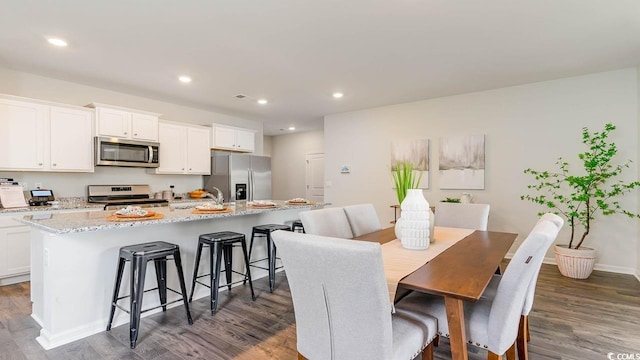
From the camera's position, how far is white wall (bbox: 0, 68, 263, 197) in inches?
150

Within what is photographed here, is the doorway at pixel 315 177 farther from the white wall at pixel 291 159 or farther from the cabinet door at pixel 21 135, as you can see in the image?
the cabinet door at pixel 21 135

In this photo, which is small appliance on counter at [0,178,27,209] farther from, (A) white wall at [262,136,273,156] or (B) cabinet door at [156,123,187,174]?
(A) white wall at [262,136,273,156]

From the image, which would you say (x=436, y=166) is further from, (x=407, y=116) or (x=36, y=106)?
(x=36, y=106)

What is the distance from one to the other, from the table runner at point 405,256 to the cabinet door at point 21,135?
4.19 metres

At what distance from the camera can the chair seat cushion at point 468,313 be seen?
58.4 inches

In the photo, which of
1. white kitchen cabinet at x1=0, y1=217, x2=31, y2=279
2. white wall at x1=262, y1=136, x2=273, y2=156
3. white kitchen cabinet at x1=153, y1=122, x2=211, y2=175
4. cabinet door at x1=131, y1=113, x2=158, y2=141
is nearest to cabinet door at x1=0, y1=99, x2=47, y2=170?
white kitchen cabinet at x1=0, y1=217, x2=31, y2=279

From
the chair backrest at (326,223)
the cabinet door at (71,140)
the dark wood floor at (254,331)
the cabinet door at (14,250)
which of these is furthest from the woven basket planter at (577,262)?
the cabinet door at (14,250)

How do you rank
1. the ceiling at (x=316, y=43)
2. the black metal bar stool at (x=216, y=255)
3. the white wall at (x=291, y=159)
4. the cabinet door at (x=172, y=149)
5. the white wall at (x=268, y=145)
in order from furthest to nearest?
the white wall at (x=268, y=145), the white wall at (x=291, y=159), the cabinet door at (x=172, y=149), the black metal bar stool at (x=216, y=255), the ceiling at (x=316, y=43)

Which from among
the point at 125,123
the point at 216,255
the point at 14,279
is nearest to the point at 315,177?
the point at 125,123

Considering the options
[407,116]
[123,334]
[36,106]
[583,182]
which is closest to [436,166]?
[407,116]

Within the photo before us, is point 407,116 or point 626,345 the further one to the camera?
point 407,116

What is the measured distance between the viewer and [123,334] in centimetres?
227

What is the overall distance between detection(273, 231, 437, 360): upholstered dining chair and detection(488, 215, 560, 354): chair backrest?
1.10 feet

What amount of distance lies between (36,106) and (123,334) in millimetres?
3097
